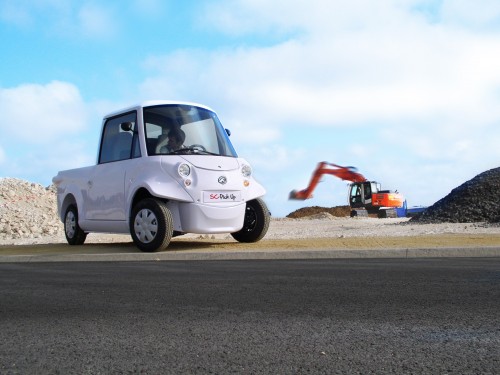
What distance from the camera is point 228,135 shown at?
480 inches

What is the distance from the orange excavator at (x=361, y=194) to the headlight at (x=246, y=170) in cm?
2195

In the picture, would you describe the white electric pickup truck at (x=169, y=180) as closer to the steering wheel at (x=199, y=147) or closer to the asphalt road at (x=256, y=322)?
the steering wheel at (x=199, y=147)

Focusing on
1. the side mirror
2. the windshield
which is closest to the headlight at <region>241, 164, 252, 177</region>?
the windshield

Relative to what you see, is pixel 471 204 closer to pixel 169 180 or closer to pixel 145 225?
pixel 169 180

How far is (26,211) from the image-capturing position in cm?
3259

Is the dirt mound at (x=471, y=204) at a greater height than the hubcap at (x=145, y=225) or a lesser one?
greater

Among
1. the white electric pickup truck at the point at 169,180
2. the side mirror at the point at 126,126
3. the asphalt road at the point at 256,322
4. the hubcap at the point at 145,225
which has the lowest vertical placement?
the asphalt road at the point at 256,322

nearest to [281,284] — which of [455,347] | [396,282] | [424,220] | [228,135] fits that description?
[396,282]

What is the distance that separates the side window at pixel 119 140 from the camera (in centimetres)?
1153

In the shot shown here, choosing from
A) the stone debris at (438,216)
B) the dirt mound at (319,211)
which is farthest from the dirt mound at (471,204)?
the dirt mound at (319,211)

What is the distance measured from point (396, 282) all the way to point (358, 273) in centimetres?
98

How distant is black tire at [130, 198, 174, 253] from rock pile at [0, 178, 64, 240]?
1237 centimetres

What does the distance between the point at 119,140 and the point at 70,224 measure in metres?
2.74

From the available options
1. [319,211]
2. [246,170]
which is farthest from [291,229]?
[319,211]
